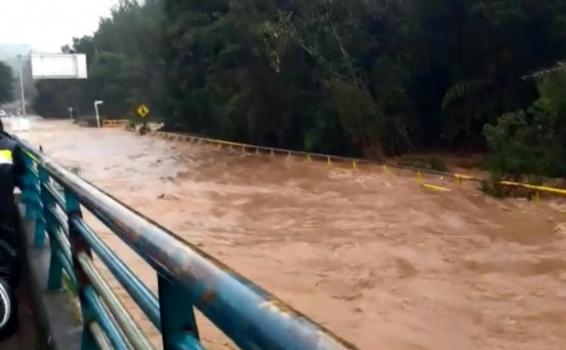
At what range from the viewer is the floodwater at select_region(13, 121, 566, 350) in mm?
8445

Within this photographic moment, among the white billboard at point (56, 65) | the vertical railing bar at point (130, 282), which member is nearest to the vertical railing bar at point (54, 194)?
the vertical railing bar at point (130, 282)

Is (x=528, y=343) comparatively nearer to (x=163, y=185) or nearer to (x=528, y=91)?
(x=163, y=185)

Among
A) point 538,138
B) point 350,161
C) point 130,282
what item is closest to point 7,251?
point 130,282

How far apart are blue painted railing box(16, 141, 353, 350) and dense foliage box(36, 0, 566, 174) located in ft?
57.5

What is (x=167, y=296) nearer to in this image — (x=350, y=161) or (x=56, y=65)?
(x=350, y=161)

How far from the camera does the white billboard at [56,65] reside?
46.4m

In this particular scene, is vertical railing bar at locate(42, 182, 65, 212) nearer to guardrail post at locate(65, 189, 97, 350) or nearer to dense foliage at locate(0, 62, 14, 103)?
guardrail post at locate(65, 189, 97, 350)

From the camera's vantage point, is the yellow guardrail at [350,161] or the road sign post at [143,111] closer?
the yellow guardrail at [350,161]

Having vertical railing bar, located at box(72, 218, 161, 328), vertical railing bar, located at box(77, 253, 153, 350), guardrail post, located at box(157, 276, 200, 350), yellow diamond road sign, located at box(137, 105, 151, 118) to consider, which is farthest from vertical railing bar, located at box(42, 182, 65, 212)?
yellow diamond road sign, located at box(137, 105, 151, 118)

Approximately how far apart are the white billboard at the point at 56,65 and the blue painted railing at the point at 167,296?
45499 millimetres

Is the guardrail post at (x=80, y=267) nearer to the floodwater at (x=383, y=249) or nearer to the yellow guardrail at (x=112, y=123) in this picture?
the floodwater at (x=383, y=249)

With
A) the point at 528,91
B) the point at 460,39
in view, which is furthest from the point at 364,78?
the point at 528,91

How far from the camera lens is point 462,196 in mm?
18188

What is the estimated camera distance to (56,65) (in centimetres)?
4769
